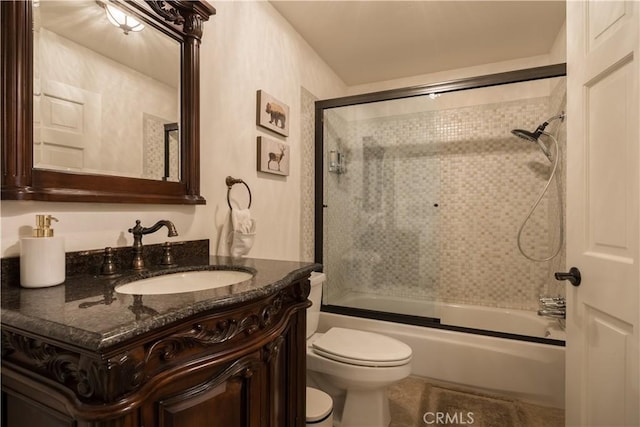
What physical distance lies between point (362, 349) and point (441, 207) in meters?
1.58

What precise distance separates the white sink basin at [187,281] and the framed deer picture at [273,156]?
0.84 metres

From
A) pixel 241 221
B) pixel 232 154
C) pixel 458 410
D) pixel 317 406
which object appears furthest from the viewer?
pixel 458 410

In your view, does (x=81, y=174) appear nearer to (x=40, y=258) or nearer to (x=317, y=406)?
(x=40, y=258)

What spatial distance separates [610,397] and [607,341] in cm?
17

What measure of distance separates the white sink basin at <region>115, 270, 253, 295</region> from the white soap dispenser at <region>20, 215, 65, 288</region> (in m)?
0.19

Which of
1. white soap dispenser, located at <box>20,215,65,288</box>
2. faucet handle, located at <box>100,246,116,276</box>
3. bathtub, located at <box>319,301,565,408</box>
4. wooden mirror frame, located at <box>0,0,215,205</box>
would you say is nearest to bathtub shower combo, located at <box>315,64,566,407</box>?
bathtub, located at <box>319,301,565,408</box>

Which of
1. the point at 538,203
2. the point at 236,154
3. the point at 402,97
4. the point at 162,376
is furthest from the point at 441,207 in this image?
the point at 162,376

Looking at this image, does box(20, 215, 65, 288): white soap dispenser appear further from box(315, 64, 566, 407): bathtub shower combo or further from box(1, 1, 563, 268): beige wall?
box(315, 64, 566, 407): bathtub shower combo

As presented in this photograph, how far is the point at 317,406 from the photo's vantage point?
1414mm

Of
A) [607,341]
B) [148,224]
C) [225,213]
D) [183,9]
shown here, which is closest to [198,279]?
[148,224]

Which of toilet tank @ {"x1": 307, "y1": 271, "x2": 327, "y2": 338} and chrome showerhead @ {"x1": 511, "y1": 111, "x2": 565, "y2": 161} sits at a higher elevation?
chrome showerhead @ {"x1": 511, "y1": 111, "x2": 565, "y2": 161}

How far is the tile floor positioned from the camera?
1.72 meters

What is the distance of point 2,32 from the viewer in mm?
827

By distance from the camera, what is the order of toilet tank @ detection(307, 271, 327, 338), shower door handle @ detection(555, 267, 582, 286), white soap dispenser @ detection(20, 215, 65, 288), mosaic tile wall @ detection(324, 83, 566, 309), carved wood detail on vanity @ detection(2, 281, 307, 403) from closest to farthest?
carved wood detail on vanity @ detection(2, 281, 307, 403)
white soap dispenser @ detection(20, 215, 65, 288)
shower door handle @ detection(555, 267, 582, 286)
toilet tank @ detection(307, 271, 327, 338)
mosaic tile wall @ detection(324, 83, 566, 309)
